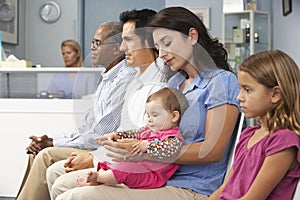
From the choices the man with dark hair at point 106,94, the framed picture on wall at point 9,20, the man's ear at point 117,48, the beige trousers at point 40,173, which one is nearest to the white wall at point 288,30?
the beige trousers at point 40,173

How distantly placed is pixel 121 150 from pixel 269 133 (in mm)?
408

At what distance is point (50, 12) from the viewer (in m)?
6.11

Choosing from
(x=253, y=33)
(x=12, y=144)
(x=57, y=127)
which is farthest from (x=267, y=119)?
(x=253, y=33)

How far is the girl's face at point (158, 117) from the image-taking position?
1497 millimetres

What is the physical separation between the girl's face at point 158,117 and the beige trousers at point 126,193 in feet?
0.58

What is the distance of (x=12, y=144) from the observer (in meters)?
3.30

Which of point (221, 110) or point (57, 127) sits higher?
point (221, 110)

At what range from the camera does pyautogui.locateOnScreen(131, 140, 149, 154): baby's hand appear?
4.78ft

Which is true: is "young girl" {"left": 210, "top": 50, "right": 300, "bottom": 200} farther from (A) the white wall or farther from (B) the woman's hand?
(A) the white wall

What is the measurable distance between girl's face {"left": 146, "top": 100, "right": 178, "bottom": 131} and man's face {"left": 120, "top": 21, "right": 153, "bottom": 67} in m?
0.16

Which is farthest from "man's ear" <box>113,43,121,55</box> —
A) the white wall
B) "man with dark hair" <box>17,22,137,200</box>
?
the white wall

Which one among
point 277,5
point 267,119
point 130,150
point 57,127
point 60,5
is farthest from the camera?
point 60,5

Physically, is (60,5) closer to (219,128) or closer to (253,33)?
(253,33)

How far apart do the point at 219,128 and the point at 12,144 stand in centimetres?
207
